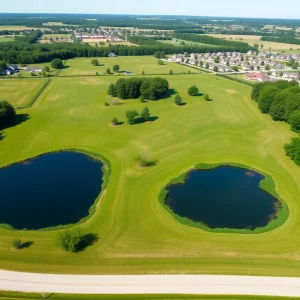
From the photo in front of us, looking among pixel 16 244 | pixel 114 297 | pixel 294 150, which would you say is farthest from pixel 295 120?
pixel 16 244

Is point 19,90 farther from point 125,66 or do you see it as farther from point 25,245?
point 25,245

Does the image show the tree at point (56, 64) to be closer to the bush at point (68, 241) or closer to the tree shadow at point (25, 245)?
the tree shadow at point (25, 245)

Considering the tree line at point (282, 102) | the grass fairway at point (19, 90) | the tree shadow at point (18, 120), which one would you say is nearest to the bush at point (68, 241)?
the tree line at point (282, 102)

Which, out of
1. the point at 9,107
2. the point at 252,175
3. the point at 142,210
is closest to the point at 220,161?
the point at 252,175

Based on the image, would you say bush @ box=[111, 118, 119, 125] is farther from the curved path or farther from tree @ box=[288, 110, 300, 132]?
the curved path

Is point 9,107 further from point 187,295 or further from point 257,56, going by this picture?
point 257,56

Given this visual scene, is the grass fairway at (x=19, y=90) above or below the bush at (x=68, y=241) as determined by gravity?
below
